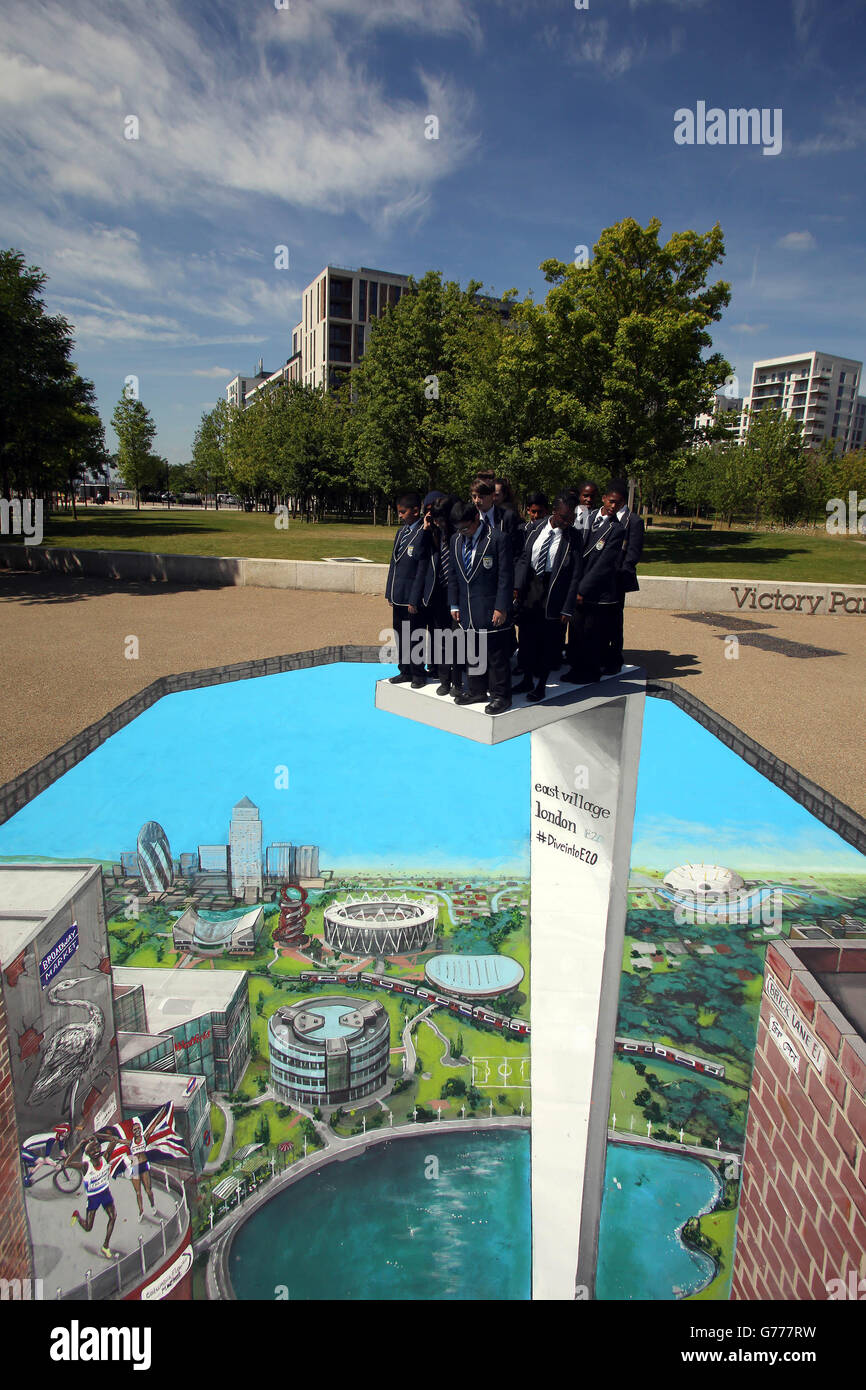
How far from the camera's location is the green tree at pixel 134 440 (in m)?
65.0

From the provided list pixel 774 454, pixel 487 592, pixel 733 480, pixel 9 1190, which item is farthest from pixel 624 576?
pixel 774 454

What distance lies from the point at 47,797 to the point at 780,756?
1199 cm

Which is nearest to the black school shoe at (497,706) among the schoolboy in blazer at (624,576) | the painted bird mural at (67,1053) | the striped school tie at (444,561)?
the striped school tie at (444,561)

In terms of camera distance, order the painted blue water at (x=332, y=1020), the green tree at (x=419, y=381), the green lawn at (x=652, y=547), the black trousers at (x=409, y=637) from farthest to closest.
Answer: the green tree at (x=419, y=381) → the green lawn at (x=652, y=547) → the painted blue water at (x=332, y=1020) → the black trousers at (x=409, y=637)

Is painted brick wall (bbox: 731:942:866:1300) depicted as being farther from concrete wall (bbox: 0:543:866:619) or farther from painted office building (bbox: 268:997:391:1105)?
concrete wall (bbox: 0:543:866:619)

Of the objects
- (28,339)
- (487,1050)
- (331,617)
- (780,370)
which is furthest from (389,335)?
(780,370)

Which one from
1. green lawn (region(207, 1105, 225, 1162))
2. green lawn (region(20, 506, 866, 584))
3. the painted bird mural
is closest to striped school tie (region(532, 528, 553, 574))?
the painted bird mural

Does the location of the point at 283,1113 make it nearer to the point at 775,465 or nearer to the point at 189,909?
the point at 189,909

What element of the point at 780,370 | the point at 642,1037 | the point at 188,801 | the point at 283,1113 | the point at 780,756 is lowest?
the point at 283,1113

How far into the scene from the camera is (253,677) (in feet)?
55.8

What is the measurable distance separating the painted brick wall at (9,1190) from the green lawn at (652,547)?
76.4 ft

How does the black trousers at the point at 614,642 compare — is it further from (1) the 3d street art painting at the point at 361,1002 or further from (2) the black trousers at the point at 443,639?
(2) the black trousers at the point at 443,639

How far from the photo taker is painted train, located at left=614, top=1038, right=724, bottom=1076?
31.9 feet

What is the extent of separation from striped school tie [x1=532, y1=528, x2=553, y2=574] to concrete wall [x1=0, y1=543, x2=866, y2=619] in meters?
17.7
